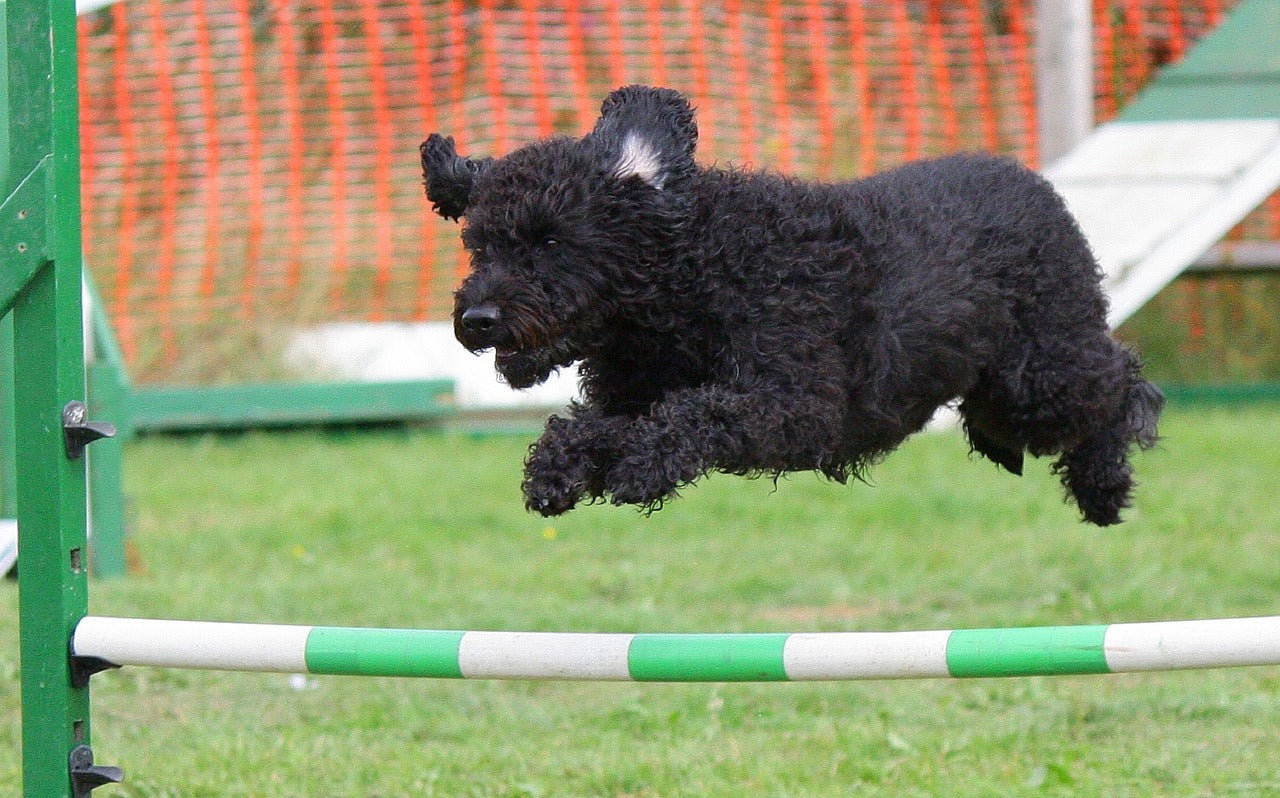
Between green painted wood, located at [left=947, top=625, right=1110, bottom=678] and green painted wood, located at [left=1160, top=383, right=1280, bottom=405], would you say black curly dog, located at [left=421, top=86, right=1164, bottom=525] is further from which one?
green painted wood, located at [left=1160, top=383, right=1280, bottom=405]

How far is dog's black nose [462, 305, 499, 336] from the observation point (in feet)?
8.75

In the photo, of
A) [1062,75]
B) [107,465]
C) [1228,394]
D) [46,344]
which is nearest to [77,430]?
[46,344]

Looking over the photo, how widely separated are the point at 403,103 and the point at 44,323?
26.8 feet

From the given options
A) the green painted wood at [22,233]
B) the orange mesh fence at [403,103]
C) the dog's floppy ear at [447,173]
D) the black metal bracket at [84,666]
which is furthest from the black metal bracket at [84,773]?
the orange mesh fence at [403,103]

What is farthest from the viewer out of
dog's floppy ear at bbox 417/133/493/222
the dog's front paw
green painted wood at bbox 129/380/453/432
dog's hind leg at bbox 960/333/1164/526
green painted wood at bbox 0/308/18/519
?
green painted wood at bbox 129/380/453/432

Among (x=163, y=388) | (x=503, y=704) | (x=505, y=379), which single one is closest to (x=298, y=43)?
(x=163, y=388)

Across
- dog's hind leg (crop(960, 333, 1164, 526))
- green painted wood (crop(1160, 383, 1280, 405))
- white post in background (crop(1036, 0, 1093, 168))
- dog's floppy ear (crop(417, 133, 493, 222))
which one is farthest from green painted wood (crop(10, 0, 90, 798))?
green painted wood (crop(1160, 383, 1280, 405))

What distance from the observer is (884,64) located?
37.2ft

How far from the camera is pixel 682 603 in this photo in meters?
6.25

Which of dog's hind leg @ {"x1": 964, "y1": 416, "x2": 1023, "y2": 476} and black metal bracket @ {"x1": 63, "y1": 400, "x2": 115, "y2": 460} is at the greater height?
black metal bracket @ {"x1": 63, "y1": 400, "x2": 115, "y2": 460}

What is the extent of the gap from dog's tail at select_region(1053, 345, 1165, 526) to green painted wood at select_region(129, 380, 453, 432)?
246 inches

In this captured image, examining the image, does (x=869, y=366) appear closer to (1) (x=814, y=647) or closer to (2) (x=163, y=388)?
(1) (x=814, y=647)

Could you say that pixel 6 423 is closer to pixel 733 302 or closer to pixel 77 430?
pixel 77 430

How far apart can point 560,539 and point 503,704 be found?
228 cm
